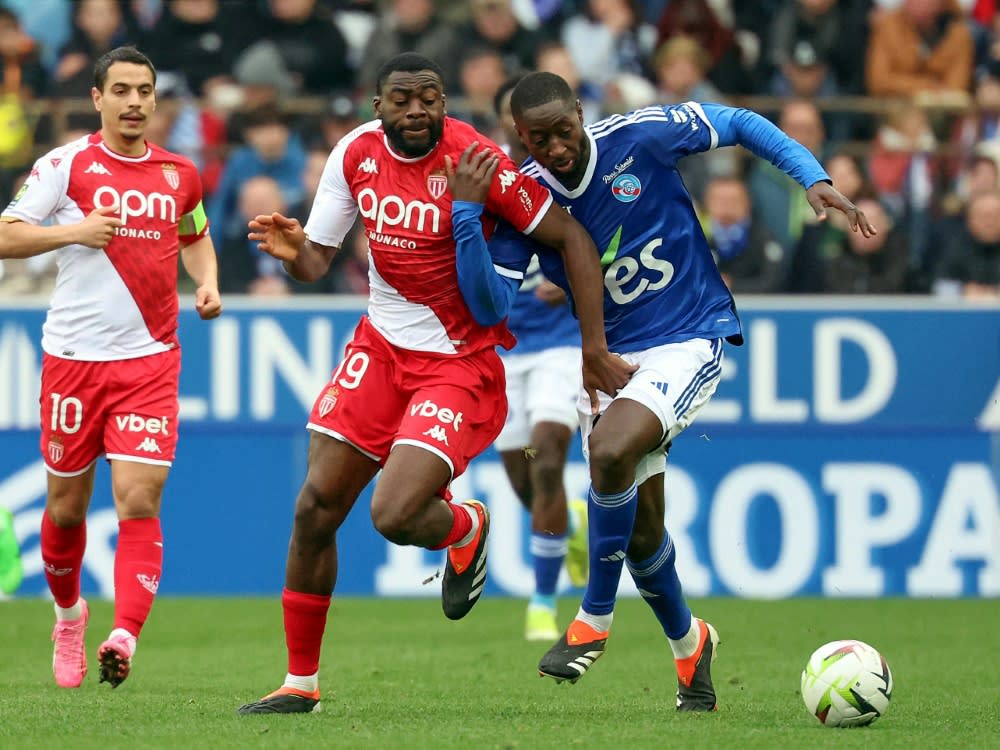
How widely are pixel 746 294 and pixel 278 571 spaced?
3.93 metres

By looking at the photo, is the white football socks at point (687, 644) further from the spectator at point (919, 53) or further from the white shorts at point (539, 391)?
the spectator at point (919, 53)

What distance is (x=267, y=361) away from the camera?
12.8 metres

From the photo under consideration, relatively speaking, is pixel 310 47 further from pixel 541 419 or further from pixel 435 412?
pixel 435 412

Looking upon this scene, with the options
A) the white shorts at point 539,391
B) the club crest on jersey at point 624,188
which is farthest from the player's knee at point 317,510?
the white shorts at point 539,391

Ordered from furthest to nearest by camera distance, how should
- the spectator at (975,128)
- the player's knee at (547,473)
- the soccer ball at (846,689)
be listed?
the spectator at (975,128)
the player's knee at (547,473)
the soccer ball at (846,689)

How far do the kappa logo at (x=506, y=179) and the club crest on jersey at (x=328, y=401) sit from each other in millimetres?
1016

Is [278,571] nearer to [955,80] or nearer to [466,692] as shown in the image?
[466,692]

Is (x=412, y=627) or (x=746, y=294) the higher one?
(x=746, y=294)

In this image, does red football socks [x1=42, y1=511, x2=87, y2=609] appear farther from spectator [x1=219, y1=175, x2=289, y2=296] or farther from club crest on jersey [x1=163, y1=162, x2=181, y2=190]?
spectator [x1=219, y1=175, x2=289, y2=296]

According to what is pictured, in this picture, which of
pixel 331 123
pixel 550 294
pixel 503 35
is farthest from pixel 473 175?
pixel 503 35

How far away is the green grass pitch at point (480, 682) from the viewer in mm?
6449

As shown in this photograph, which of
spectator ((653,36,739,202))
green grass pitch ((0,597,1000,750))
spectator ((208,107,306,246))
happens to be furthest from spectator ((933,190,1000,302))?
spectator ((208,107,306,246))

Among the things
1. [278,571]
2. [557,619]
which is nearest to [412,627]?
[557,619]

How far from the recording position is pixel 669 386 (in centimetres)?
708
